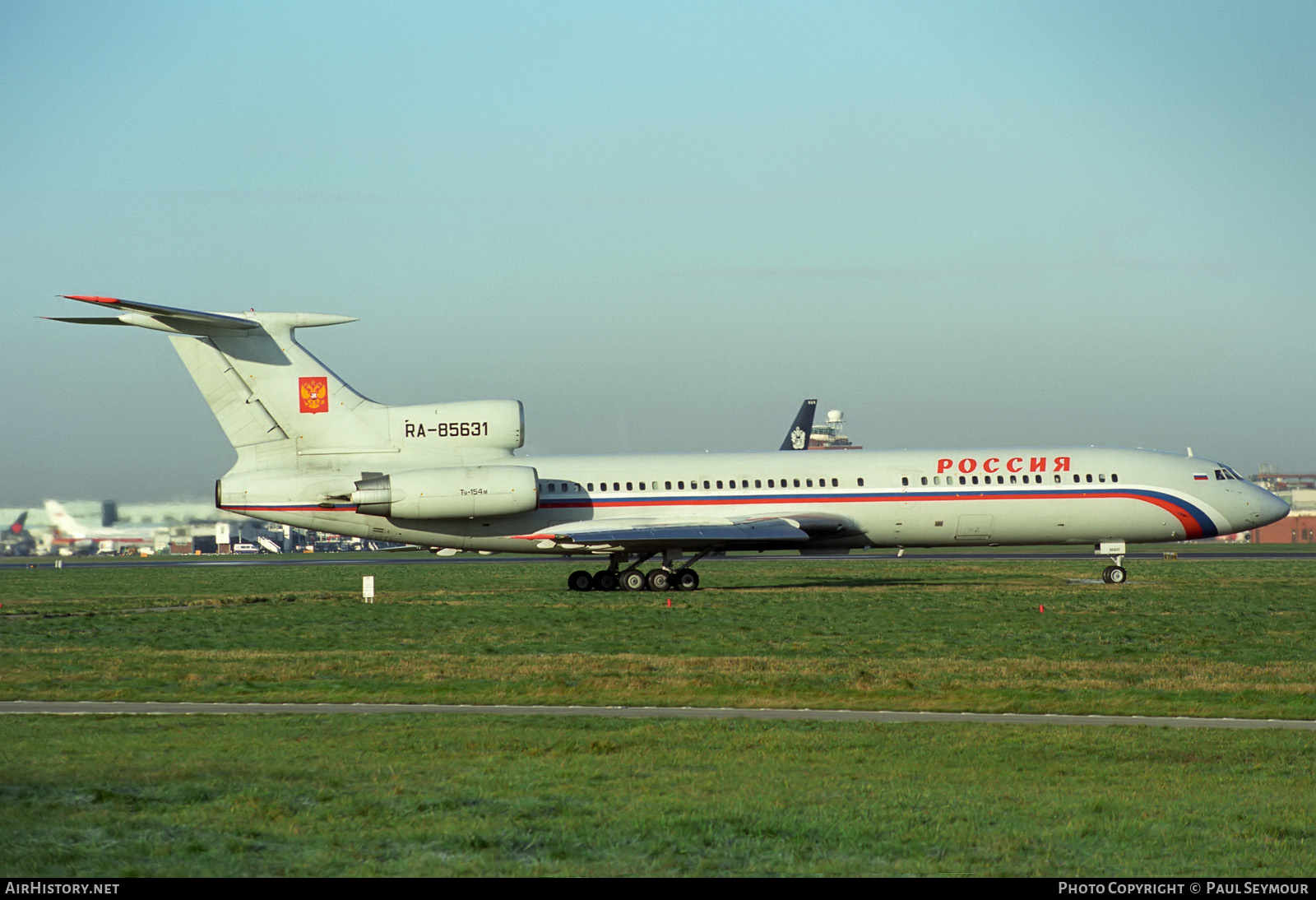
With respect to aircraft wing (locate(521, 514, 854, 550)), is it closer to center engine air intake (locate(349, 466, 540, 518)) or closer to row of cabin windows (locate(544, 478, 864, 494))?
row of cabin windows (locate(544, 478, 864, 494))

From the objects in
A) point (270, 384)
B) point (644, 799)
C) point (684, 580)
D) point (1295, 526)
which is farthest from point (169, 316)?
point (1295, 526)

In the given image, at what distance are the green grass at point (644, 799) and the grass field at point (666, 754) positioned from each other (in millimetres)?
39

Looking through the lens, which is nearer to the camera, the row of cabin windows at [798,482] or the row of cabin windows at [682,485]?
the row of cabin windows at [682,485]

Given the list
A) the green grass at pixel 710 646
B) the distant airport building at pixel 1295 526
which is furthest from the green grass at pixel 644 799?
the distant airport building at pixel 1295 526

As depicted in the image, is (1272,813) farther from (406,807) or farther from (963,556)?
(963,556)

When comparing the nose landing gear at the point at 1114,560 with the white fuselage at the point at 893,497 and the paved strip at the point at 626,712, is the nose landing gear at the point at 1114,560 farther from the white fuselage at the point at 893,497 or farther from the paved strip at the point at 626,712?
the paved strip at the point at 626,712

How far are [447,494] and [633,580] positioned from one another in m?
5.99

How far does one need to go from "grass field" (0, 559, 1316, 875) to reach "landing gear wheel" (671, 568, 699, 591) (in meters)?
9.83

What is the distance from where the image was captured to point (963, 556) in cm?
6962

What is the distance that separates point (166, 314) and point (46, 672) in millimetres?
16550

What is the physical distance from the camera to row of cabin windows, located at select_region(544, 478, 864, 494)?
39656 millimetres

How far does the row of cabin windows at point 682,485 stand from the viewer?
39.7 m

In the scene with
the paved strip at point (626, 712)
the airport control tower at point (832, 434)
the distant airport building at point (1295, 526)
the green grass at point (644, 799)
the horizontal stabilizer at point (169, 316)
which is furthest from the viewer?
the airport control tower at point (832, 434)

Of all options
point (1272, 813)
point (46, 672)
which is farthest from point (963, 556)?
point (1272, 813)
